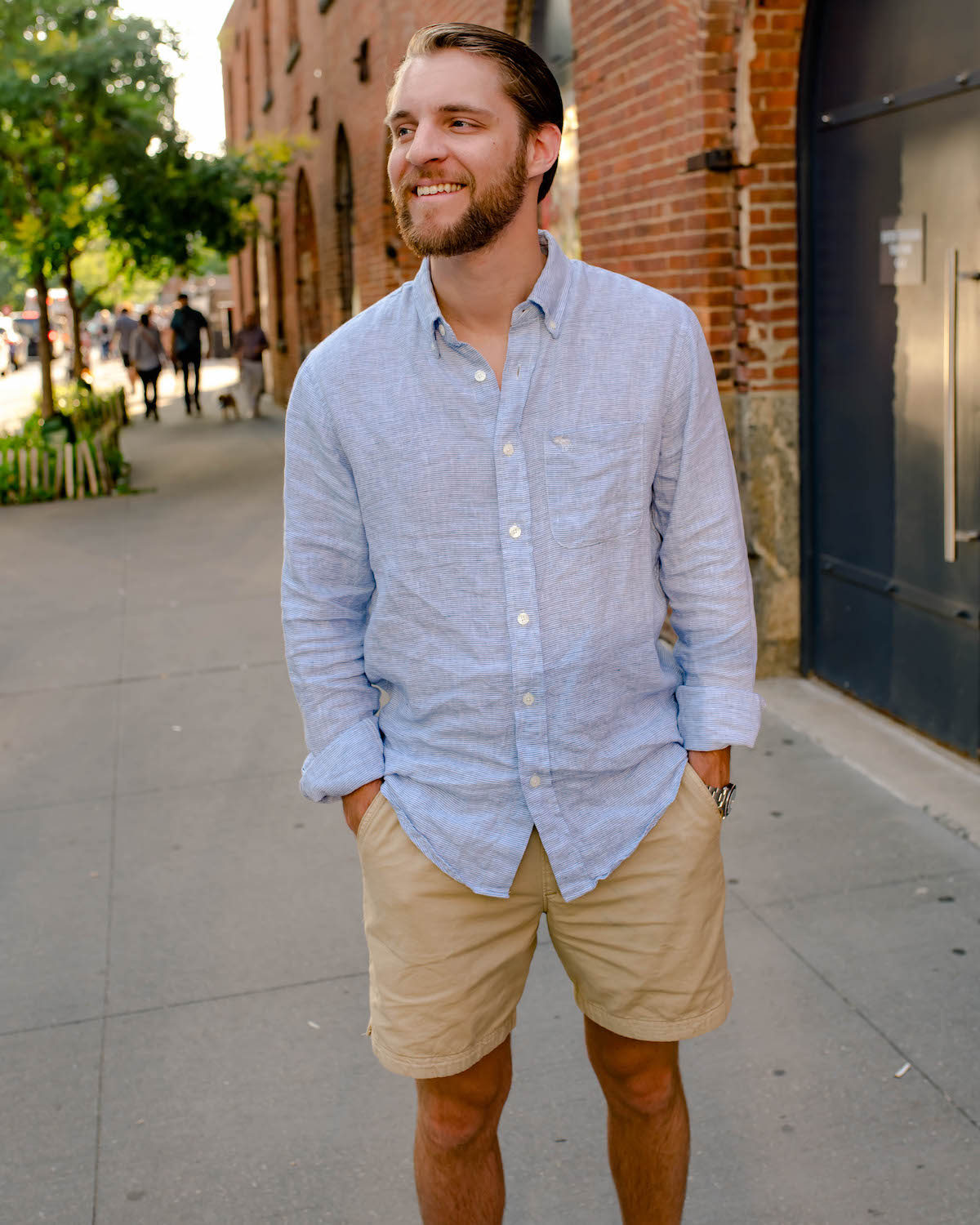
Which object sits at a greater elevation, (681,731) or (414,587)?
(414,587)

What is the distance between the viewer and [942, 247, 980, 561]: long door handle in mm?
4898

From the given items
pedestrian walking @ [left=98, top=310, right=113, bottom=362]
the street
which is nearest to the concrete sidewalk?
the street

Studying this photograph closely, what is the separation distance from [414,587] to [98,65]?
14282 mm

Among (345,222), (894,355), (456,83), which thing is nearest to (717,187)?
(894,355)

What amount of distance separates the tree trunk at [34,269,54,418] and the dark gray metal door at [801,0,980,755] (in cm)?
1184

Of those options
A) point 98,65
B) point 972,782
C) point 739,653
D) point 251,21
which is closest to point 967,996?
point 972,782

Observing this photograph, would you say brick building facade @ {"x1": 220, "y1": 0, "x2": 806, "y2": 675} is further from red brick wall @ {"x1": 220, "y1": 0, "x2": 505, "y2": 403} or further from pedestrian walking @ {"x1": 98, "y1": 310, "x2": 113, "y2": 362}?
pedestrian walking @ {"x1": 98, "y1": 310, "x2": 113, "y2": 362}

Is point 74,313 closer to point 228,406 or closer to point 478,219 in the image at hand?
point 228,406

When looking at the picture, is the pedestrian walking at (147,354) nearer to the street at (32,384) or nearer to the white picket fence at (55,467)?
the street at (32,384)

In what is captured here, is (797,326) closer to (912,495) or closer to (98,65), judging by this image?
(912,495)

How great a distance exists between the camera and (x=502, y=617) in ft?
7.08

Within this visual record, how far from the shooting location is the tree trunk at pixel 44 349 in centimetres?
1611

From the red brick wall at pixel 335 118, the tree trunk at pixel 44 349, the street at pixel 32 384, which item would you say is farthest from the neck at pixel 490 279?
the street at pixel 32 384

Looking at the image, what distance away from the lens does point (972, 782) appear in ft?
16.5
